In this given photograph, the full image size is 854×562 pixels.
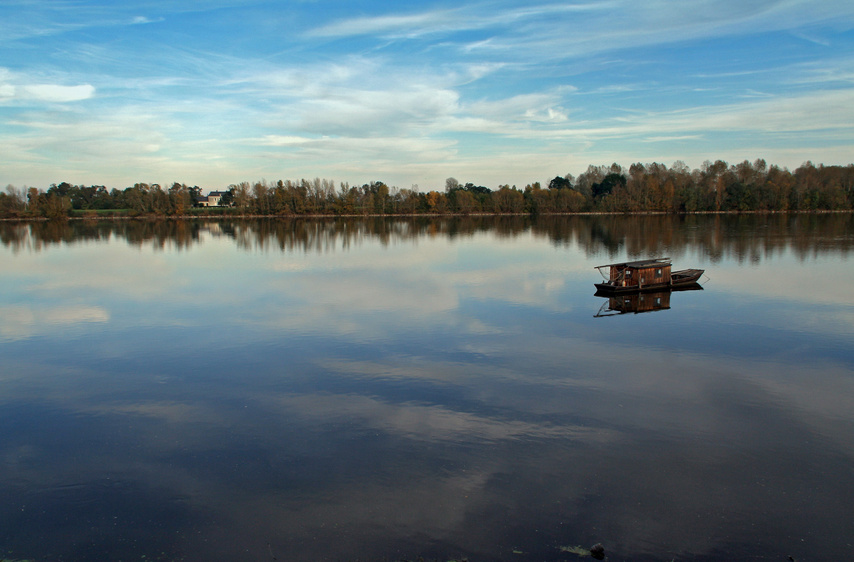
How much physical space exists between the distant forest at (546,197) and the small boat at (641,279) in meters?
117

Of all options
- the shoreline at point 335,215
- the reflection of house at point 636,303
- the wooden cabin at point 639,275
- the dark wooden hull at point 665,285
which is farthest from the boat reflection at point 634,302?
the shoreline at point 335,215

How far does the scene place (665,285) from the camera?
2919 cm

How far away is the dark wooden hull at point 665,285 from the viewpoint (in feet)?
91.1

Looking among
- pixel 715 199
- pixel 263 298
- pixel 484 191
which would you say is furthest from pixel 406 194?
pixel 263 298

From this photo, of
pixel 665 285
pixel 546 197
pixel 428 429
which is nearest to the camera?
A: pixel 428 429

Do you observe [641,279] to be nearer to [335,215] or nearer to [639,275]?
[639,275]

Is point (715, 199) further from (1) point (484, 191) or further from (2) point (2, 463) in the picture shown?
(2) point (2, 463)

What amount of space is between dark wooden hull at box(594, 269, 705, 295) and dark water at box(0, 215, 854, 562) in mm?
2514

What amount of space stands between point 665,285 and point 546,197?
130 meters

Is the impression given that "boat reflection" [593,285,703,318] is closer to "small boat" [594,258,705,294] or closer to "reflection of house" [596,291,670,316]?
"reflection of house" [596,291,670,316]

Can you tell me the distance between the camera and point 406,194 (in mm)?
164375

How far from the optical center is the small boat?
2797cm

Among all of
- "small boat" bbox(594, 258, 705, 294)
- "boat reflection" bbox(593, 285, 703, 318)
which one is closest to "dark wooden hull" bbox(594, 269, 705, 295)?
"small boat" bbox(594, 258, 705, 294)

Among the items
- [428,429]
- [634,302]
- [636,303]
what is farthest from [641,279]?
[428,429]
